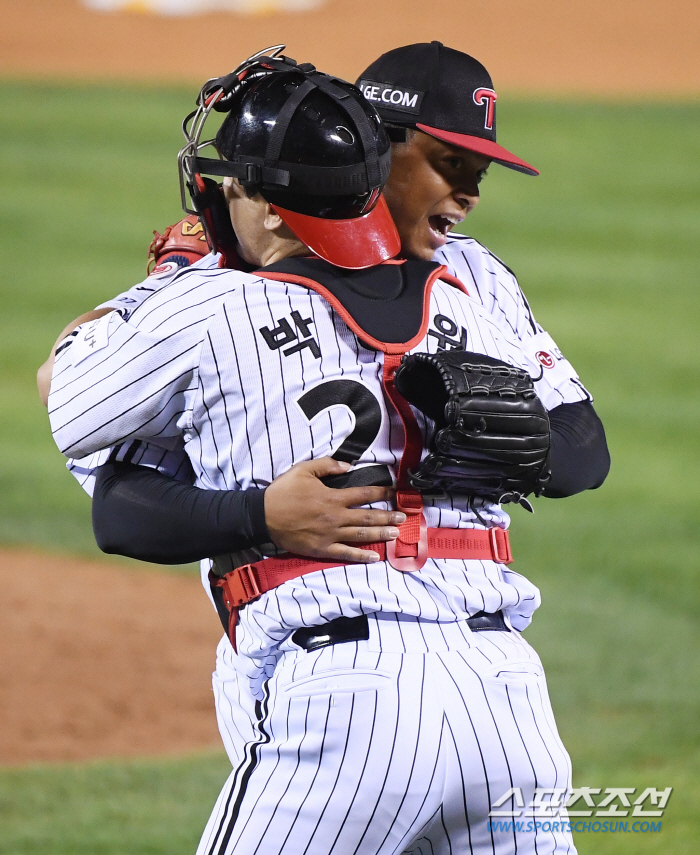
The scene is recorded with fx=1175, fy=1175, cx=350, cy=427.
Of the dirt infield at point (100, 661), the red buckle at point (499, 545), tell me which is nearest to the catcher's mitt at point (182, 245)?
the red buckle at point (499, 545)

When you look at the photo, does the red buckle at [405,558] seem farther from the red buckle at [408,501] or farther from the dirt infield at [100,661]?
Result: the dirt infield at [100,661]

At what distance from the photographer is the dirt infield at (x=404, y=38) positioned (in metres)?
18.0

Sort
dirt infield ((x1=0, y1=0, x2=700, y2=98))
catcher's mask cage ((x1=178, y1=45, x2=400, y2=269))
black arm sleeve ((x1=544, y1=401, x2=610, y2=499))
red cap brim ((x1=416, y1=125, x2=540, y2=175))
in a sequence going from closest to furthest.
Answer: catcher's mask cage ((x1=178, y1=45, x2=400, y2=269)) → black arm sleeve ((x1=544, y1=401, x2=610, y2=499)) → red cap brim ((x1=416, y1=125, x2=540, y2=175)) → dirt infield ((x1=0, y1=0, x2=700, y2=98))

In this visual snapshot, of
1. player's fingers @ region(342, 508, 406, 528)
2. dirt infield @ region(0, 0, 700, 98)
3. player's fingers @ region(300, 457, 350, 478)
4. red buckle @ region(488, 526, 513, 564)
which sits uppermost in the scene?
dirt infield @ region(0, 0, 700, 98)

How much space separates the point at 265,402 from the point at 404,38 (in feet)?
56.7

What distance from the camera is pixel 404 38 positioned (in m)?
18.0

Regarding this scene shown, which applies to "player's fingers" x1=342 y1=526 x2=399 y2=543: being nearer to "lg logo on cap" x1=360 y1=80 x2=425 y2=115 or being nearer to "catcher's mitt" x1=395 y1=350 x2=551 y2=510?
"catcher's mitt" x1=395 y1=350 x2=551 y2=510

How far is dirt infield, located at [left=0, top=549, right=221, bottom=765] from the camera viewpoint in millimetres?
4547

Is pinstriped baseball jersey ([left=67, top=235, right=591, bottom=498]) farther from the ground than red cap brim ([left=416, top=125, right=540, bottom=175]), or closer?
closer

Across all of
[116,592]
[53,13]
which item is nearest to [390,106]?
[116,592]

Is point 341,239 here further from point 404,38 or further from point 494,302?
point 404,38

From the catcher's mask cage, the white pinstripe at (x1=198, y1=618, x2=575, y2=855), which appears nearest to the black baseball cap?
the catcher's mask cage

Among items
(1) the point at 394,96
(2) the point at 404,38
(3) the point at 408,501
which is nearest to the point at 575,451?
(3) the point at 408,501

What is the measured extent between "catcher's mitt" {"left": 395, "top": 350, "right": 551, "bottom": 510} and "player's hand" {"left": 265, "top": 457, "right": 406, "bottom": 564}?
93mm
